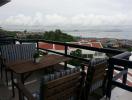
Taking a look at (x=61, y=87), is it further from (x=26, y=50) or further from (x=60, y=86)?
(x=26, y=50)

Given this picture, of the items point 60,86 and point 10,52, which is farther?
point 10,52

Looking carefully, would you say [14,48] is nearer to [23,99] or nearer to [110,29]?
[23,99]

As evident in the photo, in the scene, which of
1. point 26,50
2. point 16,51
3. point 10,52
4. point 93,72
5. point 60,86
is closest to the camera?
point 60,86

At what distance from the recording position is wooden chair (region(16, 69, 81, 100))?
1640mm

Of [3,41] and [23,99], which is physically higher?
[3,41]

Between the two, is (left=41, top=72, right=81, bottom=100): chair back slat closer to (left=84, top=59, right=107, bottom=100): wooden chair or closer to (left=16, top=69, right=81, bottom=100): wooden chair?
(left=16, top=69, right=81, bottom=100): wooden chair

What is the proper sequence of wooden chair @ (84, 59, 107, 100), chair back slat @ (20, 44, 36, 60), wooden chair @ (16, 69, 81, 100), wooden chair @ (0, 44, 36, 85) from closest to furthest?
wooden chair @ (16, 69, 81, 100)
wooden chair @ (84, 59, 107, 100)
wooden chair @ (0, 44, 36, 85)
chair back slat @ (20, 44, 36, 60)

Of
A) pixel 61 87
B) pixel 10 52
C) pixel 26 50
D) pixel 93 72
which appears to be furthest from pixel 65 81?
pixel 26 50

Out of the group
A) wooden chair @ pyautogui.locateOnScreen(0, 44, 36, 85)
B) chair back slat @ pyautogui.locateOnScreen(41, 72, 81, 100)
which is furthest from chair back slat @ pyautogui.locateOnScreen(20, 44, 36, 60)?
chair back slat @ pyautogui.locateOnScreen(41, 72, 81, 100)

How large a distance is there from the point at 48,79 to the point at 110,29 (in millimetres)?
73480

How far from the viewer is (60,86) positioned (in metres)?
1.79

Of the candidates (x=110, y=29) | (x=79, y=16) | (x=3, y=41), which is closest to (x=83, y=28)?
(x=110, y=29)

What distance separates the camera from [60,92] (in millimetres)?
1825

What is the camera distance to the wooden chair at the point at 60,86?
1.64 m
